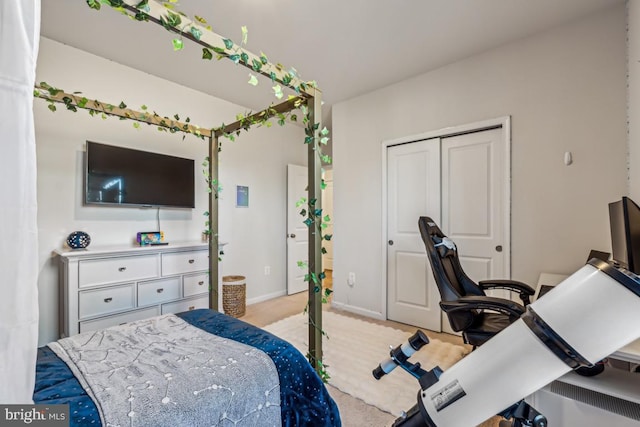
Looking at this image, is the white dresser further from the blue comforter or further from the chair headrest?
the chair headrest

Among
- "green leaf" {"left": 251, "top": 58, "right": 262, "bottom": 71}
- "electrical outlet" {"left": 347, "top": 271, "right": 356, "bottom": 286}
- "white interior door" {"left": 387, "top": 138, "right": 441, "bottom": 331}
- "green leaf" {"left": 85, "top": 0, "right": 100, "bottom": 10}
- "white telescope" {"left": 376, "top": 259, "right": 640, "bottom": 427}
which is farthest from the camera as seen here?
"electrical outlet" {"left": 347, "top": 271, "right": 356, "bottom": 286}

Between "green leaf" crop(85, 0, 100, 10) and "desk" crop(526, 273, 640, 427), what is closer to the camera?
"green leaf" crop(85, 0, 100, 10)

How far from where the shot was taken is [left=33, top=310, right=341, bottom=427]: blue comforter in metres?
0.94

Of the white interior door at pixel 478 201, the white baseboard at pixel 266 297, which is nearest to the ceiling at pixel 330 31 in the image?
the white interior door at pixel 478 201

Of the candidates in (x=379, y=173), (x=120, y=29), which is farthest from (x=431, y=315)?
(x=120, y=29)

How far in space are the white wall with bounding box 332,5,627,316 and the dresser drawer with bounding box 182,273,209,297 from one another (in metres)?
2.64

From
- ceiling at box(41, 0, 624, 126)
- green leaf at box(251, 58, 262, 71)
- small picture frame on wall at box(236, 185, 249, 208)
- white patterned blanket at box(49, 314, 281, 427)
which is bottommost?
white patterned blanket at box(49, 314, 281, 427)

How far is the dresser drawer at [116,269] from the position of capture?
220 cm

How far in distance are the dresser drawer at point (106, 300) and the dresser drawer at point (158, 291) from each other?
68mm

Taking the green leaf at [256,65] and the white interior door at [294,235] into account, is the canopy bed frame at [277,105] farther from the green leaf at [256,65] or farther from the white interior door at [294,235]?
the white interior door at [294,235]

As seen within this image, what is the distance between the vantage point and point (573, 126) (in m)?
2.27

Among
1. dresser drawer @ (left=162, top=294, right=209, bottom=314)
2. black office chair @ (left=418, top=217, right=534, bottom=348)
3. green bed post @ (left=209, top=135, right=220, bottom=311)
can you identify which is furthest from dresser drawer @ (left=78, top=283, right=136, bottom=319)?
black office chair @ (left=418, top=217, right=534, bottom=348)

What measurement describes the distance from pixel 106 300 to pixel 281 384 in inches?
75.5

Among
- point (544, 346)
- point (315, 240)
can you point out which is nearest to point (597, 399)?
point (544, 346)
